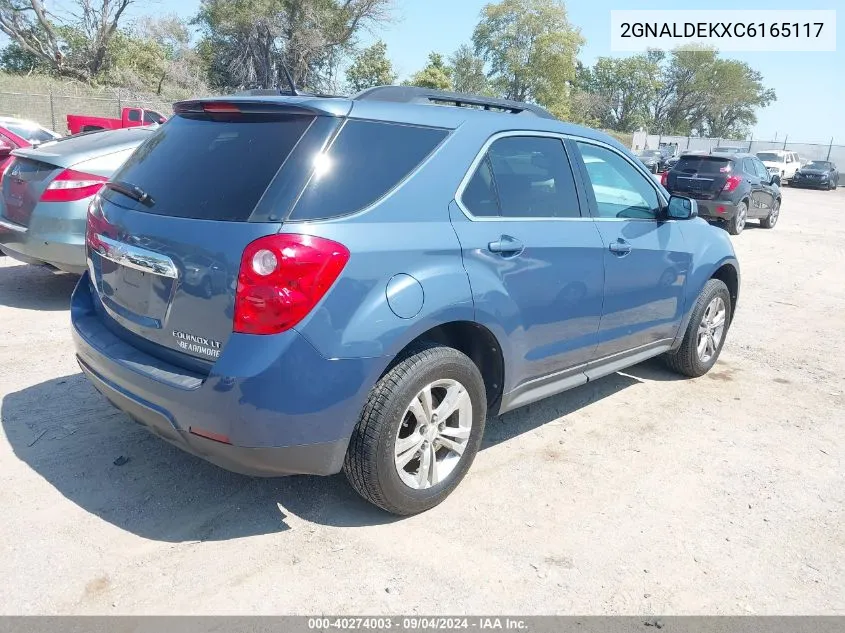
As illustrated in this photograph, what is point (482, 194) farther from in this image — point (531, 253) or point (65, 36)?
point (65, 36)

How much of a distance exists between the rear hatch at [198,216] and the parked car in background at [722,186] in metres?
13.0

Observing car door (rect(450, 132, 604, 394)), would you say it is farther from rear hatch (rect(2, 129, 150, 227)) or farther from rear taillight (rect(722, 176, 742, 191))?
rear taillight (rect(722, 176, 742, 191))

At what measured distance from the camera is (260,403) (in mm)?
2492

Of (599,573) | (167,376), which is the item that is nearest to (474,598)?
(599,573)

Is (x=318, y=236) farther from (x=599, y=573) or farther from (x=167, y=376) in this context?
(x=599, y=573)

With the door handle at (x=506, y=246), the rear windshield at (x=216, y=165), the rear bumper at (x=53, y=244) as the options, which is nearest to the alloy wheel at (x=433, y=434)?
the door handle at (x=506, y=246)

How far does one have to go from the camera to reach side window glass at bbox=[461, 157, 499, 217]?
314 cm

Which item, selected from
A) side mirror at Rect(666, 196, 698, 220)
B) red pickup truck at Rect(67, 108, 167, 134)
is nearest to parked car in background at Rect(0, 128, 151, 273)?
side mirror at Rect(666, 196, 698, 220)

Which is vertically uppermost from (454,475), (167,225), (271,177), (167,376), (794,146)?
(794,146)

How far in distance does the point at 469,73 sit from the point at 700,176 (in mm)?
54788

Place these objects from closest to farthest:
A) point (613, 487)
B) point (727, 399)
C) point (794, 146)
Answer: point (613, 487) < point (727, 399) < point (794, 146)

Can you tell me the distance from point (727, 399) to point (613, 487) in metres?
1.82

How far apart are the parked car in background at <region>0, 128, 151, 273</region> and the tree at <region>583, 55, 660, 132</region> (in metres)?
78.2
